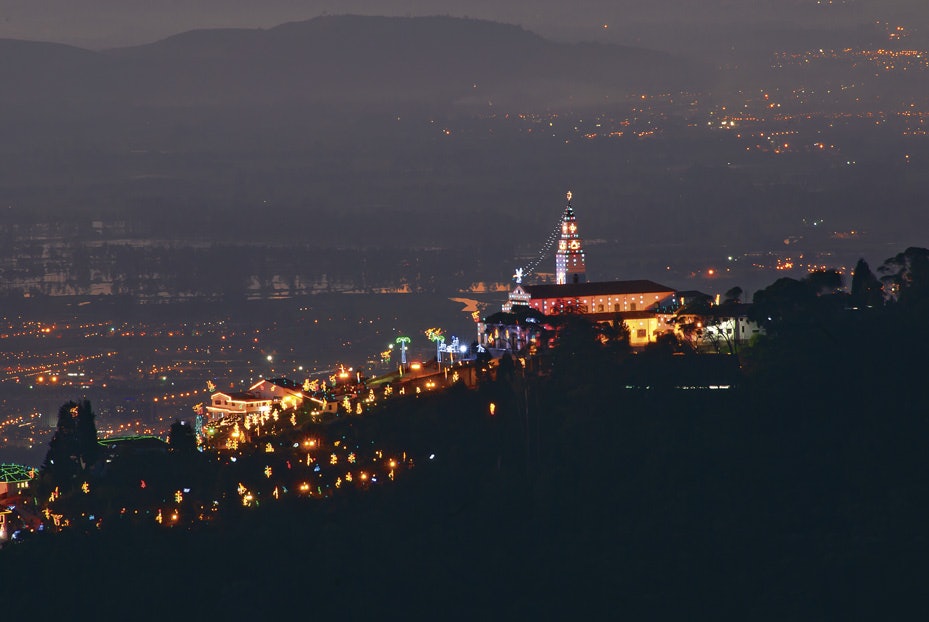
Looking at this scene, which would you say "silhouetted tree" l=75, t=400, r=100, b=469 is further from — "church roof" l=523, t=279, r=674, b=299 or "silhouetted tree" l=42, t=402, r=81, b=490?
"church roof" l=523, t=279, r=674, b=299

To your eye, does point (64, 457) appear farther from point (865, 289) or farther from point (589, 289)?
point (865, 289)

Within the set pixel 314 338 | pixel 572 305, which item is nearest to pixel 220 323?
pixel 314 338

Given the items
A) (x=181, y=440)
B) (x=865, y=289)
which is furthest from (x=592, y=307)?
(x=181, y=440)

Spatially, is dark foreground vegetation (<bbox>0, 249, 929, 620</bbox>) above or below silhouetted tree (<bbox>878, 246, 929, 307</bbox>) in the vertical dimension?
below

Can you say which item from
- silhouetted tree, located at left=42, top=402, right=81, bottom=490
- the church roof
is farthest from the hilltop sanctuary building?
silhouetted tree, located at left=42, top=402, right=81, bottom=490

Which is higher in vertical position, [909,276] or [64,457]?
[909,276]
